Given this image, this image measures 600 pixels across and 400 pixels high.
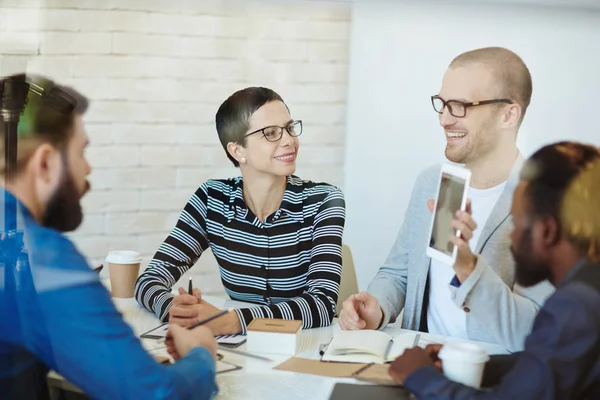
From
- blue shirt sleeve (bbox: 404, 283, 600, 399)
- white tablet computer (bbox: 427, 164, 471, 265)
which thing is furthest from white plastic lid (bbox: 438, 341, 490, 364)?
white tablet computer (bbox: 427, 164, 471, 265)

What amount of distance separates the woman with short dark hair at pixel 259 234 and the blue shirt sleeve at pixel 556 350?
676 millimetres

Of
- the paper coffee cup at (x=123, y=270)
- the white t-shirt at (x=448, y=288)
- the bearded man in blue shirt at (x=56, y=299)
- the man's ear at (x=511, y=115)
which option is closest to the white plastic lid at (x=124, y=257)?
the paper coffee cup at (x=123, y=270)

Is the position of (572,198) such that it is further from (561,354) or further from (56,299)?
(56,299)

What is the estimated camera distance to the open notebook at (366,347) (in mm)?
1598

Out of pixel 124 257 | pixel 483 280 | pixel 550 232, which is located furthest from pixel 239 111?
pixel 550 232

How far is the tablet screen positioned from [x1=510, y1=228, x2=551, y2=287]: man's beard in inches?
5.2

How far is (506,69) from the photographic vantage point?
1.66 m

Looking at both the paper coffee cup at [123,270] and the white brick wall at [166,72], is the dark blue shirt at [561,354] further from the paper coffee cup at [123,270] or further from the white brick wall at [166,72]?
the paper coffee cup at [123,270]

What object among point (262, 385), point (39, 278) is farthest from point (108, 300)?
point (262, 385)

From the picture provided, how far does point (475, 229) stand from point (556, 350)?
353 mm

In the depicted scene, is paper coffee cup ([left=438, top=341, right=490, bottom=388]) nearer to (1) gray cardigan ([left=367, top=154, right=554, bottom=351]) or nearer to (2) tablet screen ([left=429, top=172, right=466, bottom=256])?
(1) gray cardigan ([left=367, top=154, right=554, bottom=351])

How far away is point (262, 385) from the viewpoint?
4.90ft

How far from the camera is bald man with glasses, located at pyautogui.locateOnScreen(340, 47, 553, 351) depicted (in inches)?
61.1

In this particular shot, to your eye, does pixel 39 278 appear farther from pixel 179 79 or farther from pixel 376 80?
pixel 376 80
